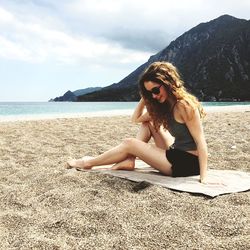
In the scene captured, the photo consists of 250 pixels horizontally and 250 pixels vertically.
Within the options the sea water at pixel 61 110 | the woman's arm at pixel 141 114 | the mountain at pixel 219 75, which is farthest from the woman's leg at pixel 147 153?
the mountain at pixel 219 75

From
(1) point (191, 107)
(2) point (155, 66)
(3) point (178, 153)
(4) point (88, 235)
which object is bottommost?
(4) point (88, 235)

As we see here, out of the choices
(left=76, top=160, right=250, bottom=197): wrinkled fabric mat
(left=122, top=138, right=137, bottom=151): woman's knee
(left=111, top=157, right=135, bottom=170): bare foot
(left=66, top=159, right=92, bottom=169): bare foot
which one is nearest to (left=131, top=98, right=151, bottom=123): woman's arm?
(left=122, top=138, right=137, bottom=151): woman's knee

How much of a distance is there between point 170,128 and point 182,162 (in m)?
0.50

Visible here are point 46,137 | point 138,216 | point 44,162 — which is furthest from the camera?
point 46,137

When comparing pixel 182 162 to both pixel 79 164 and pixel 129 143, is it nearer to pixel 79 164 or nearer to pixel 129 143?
pixel 129 143

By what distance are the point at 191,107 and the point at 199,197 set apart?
118 centimetres

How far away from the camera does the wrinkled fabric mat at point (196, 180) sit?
4.78 metres

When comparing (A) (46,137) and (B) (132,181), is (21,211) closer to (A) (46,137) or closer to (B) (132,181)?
(B) (132,181)

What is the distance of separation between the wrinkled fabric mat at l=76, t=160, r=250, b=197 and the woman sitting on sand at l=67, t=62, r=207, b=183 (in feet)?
0.48

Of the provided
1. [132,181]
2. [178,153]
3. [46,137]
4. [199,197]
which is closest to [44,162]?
[132,181]

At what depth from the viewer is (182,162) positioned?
212 inches

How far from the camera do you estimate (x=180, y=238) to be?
3379mm

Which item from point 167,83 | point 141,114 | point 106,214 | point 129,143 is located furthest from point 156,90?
point 106,214

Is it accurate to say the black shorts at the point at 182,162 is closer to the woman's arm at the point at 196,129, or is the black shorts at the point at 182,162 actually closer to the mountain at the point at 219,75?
the woman's arm at the point at 196,129
